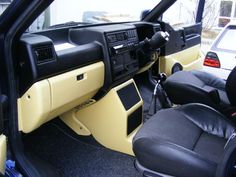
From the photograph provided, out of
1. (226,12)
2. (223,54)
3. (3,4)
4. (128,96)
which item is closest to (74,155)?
(128,96)

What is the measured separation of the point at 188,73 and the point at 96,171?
91 centimetres

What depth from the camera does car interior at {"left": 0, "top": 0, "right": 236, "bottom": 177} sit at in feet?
4.29

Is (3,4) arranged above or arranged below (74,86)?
above

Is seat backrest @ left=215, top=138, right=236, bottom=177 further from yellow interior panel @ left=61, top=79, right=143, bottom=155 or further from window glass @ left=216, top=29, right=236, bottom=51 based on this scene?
window glass @ left=216, top=29, right=236, bottom=51

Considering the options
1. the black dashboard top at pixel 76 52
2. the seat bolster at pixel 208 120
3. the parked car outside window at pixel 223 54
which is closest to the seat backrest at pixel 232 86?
the seat bolster at pixel 208 120

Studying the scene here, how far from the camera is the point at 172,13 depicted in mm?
3121

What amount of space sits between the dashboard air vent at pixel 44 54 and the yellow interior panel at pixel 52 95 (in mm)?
98

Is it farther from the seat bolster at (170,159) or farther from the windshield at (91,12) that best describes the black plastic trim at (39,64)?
the seat bolster at (170,159)

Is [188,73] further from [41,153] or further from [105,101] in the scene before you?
[41,153]

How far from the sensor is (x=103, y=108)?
214 centimetres

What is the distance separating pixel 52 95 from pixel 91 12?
109cm

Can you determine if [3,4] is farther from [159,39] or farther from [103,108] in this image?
[159,39]

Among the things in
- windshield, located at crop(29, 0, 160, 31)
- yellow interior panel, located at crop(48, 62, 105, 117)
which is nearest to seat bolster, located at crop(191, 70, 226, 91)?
yellow interior panel, located at crop(48, 62, 105, 117)

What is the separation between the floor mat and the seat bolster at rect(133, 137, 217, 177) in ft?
2.45
